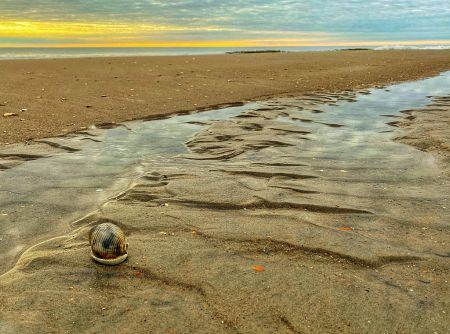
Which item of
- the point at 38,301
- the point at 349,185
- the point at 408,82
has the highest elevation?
the point at 408,82

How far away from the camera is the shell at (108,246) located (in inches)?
93.9

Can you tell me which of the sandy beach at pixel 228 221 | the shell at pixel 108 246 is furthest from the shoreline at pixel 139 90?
the shell at pixel 108 246

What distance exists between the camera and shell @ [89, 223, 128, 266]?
2385mm

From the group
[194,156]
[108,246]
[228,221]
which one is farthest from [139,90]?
[108,246]

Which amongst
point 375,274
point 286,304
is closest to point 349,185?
point 375,274

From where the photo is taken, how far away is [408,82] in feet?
37.9

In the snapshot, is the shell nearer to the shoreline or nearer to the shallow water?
the shallow water

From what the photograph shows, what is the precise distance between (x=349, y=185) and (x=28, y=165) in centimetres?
370

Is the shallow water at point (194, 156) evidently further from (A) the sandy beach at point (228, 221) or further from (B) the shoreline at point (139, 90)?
(B) the shoreline at point (139, 90)

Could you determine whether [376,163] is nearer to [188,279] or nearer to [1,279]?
[188,279]

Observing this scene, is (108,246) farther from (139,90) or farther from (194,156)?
(139,90)

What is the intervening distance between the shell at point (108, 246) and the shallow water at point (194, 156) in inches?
24.1

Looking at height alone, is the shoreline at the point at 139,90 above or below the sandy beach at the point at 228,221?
above

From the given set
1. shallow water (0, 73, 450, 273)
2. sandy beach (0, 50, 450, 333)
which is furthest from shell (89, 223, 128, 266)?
shallow water (0, 73, 450, 273)
